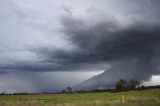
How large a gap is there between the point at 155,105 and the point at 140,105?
2.43 m

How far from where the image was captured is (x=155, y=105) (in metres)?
48.2

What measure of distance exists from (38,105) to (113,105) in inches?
573

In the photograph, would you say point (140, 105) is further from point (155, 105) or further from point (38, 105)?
point (38, 105)

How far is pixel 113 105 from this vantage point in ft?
172

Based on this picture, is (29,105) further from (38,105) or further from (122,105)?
(122,105)

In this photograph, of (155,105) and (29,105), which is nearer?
(155,105)

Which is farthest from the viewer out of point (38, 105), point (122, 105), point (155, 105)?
point (38, 105)

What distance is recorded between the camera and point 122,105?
170 ft

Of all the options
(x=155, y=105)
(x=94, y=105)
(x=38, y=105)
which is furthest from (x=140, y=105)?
(x=38, y=105)

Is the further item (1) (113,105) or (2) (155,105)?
(1) (113,105)

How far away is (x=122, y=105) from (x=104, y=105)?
3.26m

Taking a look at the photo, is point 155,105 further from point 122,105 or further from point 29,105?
point 29,105

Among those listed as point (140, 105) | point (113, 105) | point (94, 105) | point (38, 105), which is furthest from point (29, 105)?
point (140, 105)

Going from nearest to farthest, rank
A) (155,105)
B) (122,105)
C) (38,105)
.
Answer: (155,105)
(122,105)
(38,105)
